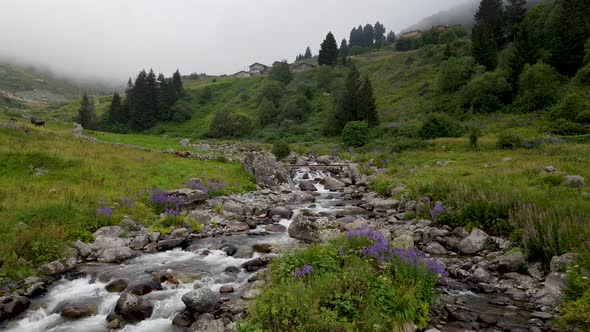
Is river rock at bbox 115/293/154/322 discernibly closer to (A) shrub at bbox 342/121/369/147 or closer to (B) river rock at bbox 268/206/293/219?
(B) river rock at bbox 268/206/293/219

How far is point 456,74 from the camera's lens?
199 ft

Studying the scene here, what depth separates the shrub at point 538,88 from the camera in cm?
4366

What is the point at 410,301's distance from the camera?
7.15 m

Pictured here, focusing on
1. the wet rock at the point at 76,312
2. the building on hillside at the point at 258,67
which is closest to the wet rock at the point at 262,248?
the wet rock at the point at 76,312

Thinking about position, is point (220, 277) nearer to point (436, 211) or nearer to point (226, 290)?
point (226, 290)

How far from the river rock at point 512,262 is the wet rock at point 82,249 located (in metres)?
14.1

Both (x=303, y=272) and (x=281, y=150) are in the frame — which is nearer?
(x=303, y=272)

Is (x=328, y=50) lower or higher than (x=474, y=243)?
higher

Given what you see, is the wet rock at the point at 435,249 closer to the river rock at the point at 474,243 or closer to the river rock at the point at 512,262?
the river rock at the point at 474,243

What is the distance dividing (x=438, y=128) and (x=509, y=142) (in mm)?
11615

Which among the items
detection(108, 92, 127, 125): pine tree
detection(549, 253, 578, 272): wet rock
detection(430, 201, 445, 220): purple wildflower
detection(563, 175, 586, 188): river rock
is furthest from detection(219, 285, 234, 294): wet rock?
detection(108, 92, 127, 125): pine tree

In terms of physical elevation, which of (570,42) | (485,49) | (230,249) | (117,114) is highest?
(485,49)

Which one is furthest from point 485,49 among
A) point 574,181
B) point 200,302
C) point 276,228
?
point 200,302

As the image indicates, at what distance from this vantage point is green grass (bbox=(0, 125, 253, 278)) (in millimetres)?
12055
